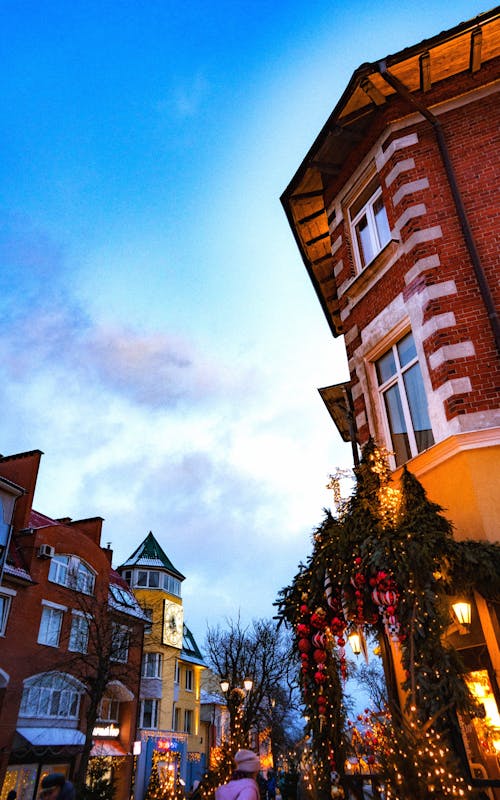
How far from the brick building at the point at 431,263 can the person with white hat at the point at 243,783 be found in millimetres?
2924

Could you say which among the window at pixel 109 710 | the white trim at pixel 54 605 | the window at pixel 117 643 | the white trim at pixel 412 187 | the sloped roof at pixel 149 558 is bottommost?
the window at pixel 109 710

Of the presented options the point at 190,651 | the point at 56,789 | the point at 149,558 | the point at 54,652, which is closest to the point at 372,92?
the point at 56,789

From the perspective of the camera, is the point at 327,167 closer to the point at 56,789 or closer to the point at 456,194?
the point at 456,194

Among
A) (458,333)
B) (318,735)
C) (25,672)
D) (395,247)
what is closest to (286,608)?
(318,735)

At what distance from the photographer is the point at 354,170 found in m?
11.8

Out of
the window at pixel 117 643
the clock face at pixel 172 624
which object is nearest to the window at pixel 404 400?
the window at pixel 117 643

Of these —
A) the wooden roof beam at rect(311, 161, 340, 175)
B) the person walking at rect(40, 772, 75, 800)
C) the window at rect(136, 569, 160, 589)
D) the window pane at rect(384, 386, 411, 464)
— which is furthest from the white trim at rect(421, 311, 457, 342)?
the window at rect(136, 569, 160, 589)

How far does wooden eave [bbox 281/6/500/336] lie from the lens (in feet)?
32.4

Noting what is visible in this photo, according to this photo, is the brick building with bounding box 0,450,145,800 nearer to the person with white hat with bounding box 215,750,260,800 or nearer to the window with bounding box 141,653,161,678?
the window with bounding box 141,653,161,678

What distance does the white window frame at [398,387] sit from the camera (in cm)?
927

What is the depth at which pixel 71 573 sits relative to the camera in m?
27.6

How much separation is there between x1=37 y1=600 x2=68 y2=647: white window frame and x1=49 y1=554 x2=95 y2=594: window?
1.16m

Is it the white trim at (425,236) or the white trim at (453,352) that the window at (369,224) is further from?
the white trim at (453,352)

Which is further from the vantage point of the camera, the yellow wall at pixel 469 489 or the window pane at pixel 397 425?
the window pane at pixel 397 425
